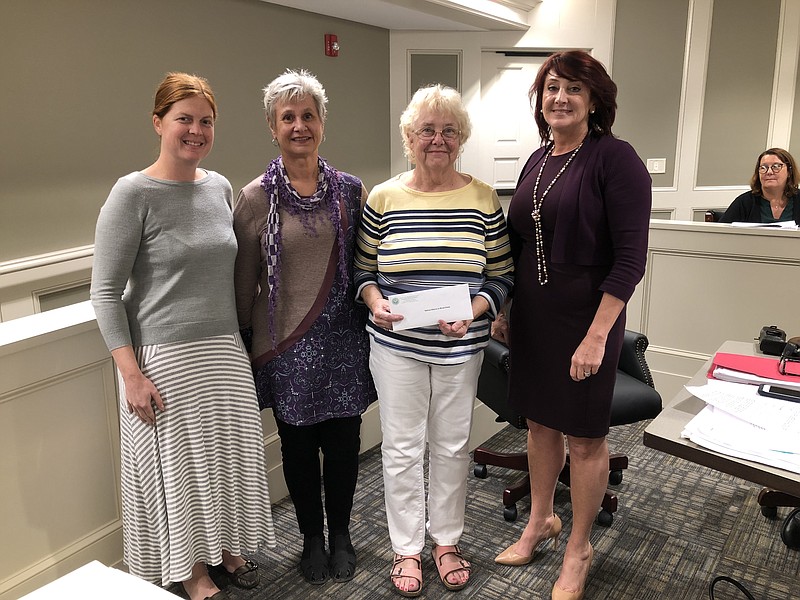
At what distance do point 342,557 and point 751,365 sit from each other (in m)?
1.32

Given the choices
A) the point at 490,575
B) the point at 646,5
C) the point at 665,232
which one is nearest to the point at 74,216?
the point at 490,575

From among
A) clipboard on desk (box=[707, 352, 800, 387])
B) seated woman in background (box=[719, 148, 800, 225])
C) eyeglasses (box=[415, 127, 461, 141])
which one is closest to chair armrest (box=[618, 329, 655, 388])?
clipboard on desk (box=[707, 352, 800, 387])

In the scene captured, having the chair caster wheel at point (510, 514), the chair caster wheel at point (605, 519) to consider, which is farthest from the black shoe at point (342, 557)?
the chair caster wheel at point (605, 519)

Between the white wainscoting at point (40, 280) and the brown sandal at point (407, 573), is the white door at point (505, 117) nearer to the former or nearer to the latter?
the white wainscoting at point (40, 280)

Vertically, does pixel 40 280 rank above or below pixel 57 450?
above

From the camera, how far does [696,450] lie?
1.27 metres

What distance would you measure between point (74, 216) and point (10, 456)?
181 centimetres

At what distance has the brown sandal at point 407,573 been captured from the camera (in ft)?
6.77

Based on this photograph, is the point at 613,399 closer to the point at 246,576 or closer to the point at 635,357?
the point at 635,357

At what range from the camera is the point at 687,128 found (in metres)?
5.32

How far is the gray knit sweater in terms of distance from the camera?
1.65 metres

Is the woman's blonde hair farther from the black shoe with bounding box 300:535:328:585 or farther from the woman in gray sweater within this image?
the black shoe with bounding box 300:535:328:585

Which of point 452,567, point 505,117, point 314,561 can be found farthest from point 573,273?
point 505,117

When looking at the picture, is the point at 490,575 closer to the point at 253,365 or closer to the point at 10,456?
the point at 253,365
